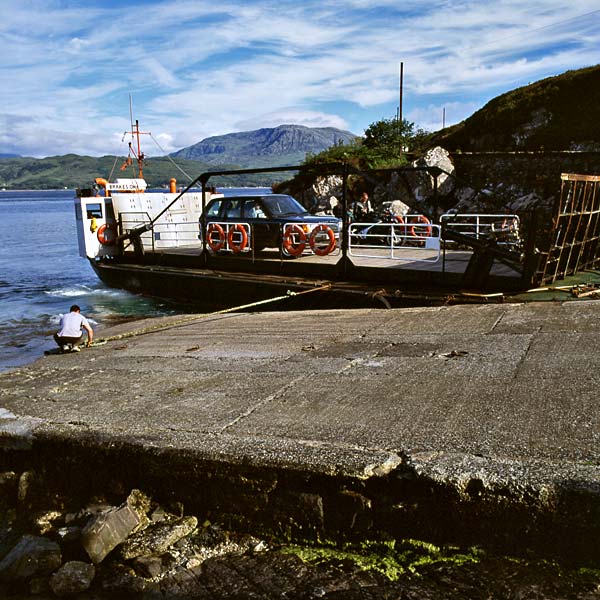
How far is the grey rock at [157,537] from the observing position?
3.93 metres

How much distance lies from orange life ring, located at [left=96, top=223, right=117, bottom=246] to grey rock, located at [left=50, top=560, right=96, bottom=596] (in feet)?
56.1

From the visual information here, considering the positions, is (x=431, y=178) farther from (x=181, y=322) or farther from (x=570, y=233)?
(x=181, y=322)

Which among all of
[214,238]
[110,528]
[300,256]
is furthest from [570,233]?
[110,528]

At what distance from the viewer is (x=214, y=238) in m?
16.9

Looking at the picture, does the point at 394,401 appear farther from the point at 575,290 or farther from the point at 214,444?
the point at 575,290

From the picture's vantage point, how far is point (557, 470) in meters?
3.58

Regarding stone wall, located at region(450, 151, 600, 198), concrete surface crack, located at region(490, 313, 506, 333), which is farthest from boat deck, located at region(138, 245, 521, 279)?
stone wall, located at region(450, 151, 600, 198)

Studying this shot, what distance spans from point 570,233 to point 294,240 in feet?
20.7

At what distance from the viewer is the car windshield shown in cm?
1571

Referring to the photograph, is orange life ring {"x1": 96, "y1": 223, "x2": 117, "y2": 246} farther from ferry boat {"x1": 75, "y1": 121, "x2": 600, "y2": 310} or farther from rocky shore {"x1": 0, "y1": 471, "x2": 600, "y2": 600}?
rocky shore {"x1": 0, "y1": 471, "x2": 600, "y2": 600}

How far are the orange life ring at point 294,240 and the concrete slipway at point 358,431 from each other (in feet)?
22.8

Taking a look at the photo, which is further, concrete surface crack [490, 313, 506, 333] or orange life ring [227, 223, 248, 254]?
orange life ring [227, 223, 248, 254]

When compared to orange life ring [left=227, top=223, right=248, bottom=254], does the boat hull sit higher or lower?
lower

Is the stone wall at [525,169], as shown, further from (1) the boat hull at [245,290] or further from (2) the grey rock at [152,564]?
(2) the grey rock at [152,564]
